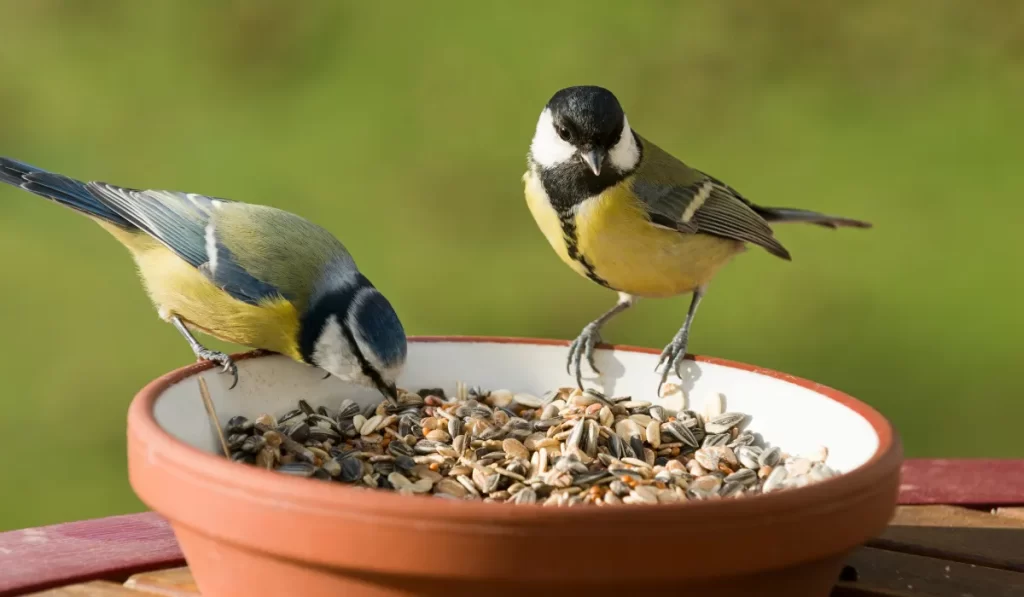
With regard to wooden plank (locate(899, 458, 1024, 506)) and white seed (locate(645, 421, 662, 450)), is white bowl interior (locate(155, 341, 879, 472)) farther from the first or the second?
wooden plank (locate(899, 458, 1024, 506))

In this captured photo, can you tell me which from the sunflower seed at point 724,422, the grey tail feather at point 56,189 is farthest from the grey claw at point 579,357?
the grey tail feather at point 56,189

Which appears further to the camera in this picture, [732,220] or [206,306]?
[732,220]

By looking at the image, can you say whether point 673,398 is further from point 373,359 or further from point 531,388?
point 373,359

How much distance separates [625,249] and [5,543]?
1.22m

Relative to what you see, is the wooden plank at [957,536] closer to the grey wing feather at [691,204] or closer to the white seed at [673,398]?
the white seed at [673,398]

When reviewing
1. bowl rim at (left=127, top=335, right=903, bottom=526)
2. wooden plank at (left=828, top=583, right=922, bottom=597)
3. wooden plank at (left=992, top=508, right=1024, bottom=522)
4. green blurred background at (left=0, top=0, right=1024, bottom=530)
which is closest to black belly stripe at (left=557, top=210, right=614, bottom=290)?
wooden plank at (left=992, top=508, right=1024, bottom=522)

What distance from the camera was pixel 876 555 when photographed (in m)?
1.52

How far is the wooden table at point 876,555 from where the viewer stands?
1.41 metres

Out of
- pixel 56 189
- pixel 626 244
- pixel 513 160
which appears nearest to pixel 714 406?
pixel 626 244

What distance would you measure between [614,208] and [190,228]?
82cm

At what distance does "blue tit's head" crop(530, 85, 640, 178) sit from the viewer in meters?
2.17

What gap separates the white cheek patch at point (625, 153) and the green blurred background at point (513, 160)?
1736 mm

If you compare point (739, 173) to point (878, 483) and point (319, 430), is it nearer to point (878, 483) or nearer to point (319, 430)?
point (319, 430)

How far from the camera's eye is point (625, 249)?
2.25m
